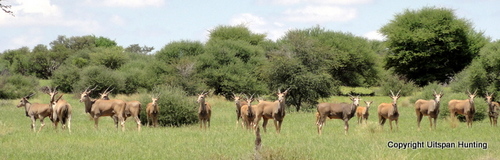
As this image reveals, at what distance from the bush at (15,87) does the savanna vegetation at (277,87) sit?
0.36 feet

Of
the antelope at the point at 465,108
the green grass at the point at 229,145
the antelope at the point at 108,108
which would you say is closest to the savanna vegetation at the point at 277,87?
the green grass at the point at 229,145

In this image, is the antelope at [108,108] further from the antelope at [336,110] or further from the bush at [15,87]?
the bush at [15,87]

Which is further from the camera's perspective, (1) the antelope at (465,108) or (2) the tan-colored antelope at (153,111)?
(1) the antelope at (465,108)

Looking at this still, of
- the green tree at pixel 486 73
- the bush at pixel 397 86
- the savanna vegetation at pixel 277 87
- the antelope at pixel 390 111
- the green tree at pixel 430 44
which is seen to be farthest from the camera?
the green tree at pixel 430 44

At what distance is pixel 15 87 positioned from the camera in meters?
54.2

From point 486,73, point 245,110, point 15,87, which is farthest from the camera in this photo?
point 15,87

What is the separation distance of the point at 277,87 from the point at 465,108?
15236 millimetres

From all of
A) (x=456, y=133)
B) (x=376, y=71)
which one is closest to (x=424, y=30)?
(x=376, y=71)

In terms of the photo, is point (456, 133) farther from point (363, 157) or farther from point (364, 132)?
point (363, 157)

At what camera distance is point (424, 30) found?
63062mm

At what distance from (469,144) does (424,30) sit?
152 ft

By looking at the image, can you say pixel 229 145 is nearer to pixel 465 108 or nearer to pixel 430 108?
pixel 430 108

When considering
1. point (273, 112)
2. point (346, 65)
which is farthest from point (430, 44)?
point (273, 112)

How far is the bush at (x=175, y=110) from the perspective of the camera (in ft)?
91.5
